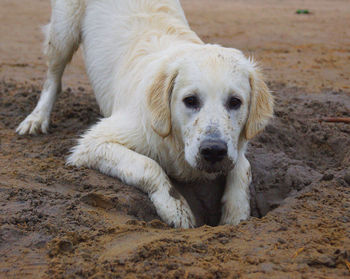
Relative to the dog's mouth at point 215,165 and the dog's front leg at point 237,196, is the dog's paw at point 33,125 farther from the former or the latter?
the dog's mouth at point 215,165

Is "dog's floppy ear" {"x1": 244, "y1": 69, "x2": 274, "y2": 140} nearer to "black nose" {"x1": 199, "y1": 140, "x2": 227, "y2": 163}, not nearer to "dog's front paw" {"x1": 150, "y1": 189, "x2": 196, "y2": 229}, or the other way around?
"black nose" {"x1": 199, "y1": 140, "x2": 227, "y2": 163}

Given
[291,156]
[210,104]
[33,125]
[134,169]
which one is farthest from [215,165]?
[33,125]

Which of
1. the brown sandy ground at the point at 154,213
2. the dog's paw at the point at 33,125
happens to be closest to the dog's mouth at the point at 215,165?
the brown sandy ground at the point at 154,213

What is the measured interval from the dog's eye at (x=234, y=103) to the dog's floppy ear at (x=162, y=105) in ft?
1.55

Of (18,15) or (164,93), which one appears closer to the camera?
(164,93)

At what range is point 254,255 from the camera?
2977 mm

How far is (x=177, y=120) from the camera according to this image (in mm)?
4090

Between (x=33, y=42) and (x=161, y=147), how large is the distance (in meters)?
7.42

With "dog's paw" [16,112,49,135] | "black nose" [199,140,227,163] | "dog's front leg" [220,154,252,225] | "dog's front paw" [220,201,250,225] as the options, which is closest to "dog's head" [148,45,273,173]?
"black nose" [199,140,227,163]

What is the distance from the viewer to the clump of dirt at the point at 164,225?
112 inches

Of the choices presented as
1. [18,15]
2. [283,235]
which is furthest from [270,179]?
[18,15]

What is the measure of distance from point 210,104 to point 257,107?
0.52 m

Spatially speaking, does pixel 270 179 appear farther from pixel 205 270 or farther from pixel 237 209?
pixel 205 270

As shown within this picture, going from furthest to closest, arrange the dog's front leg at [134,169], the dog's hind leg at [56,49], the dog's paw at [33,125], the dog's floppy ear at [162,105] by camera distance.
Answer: the dog's hind leg at [56,49], the dog's paw at [33,125], the dog's floppy ear at [162,105], the dog's front leg at [134,169]
